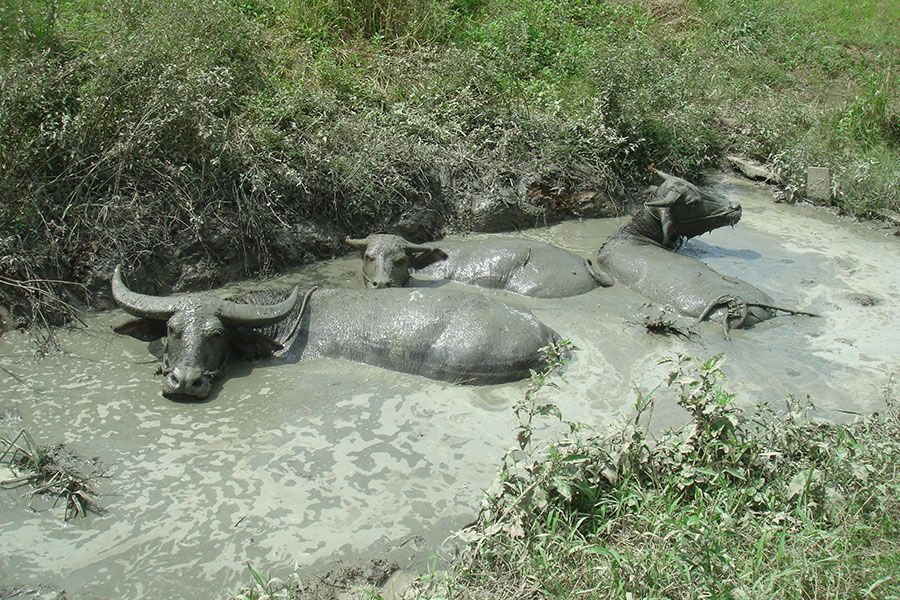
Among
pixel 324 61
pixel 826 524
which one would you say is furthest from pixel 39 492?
pixel 324 61

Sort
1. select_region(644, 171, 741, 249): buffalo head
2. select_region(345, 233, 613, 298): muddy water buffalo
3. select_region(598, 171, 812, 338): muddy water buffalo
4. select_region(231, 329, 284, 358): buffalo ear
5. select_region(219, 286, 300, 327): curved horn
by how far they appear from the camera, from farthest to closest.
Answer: select_region(644, 171, 741, 249): buffalo head → select_region(345, 233, 613, 298): muddy water buffalo → select_region(598, 171, 812, 338): muddy water buffalo → select_region(231, 329, 284, 358): buffalo ear → select_region(219, 286, 300, 327): curved horn

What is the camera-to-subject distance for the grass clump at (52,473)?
3.97 meters

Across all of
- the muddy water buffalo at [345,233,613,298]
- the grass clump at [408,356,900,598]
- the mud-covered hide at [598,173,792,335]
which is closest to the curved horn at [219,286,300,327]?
the muddy water buffalo at [345,233,613,298]

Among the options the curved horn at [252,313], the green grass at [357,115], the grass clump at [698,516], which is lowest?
the grass clump at [698,516]

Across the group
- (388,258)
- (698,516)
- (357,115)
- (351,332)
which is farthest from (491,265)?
(698,516)

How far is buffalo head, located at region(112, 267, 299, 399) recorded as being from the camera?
4.95m

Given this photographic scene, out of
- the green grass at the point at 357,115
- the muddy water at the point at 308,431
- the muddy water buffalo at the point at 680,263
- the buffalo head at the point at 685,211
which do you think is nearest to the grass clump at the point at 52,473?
the muddy water at the point at 308,431

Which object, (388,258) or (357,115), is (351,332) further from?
(357,115)

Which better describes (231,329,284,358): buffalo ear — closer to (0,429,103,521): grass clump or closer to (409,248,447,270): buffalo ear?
(0,429,103,521): grass clump

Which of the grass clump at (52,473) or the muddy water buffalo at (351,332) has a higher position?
the muddy water buffalo at (351,332)

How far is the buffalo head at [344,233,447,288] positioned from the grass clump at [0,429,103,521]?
2.65m

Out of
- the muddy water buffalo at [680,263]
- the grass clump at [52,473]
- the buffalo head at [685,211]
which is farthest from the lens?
the buffalo head at [685,211]

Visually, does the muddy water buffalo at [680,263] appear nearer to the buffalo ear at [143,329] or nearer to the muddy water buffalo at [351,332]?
the muddy water buffalo at [351,332]

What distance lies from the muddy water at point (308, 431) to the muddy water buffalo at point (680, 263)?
7.3 inches
